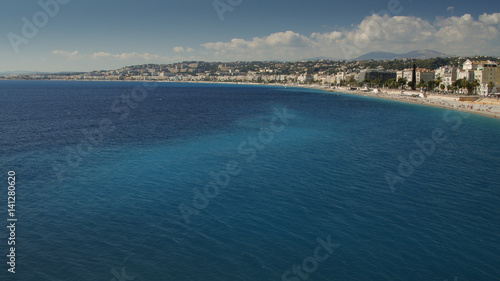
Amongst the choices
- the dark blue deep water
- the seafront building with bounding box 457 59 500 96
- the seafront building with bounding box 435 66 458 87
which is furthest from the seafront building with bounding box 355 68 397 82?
the dark blue deep water

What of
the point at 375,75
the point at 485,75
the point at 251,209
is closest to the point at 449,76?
the point at 485,75

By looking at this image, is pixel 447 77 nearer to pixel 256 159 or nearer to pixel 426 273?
pixel 256 159

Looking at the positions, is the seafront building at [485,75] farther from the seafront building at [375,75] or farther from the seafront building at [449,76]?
the seafront building at [375,75]

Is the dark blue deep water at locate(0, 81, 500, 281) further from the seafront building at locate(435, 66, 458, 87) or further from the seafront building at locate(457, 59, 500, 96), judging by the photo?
the seafront building at locate(435, 66, 458, 87)

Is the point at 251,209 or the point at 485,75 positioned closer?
the point at 251,209

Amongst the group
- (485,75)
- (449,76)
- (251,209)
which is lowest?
(251,209)

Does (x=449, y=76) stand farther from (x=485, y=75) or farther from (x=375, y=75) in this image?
(x=375, y=75)

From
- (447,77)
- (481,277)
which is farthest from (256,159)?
(447,77)

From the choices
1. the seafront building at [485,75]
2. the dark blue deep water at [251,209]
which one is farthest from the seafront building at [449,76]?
the dark blue deep water at [251,209]
